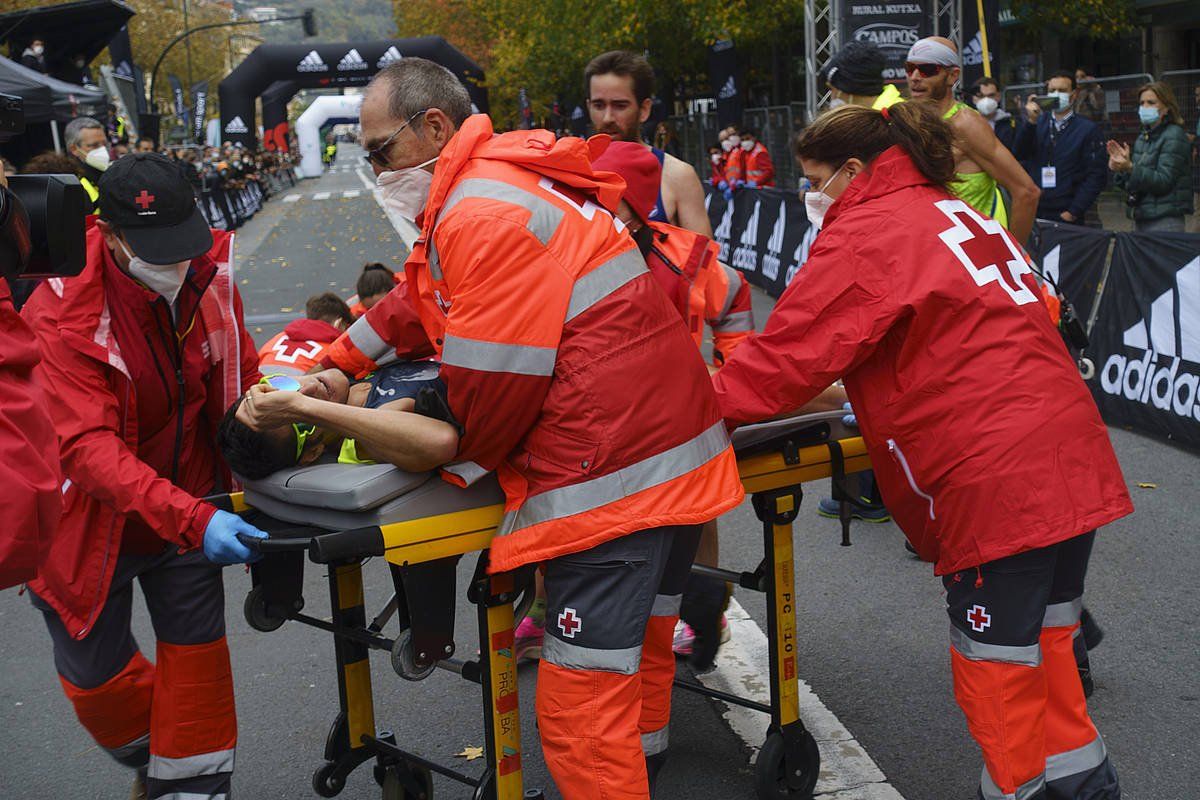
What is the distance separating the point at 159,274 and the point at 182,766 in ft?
4.21

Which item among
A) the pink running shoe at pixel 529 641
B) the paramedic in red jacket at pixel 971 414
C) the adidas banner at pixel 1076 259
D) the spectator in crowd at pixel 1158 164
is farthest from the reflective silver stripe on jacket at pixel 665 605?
the spectator in crowd at pixel 1158 164

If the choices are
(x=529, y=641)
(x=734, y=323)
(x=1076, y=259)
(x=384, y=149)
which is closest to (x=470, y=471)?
(x=384, y=149)

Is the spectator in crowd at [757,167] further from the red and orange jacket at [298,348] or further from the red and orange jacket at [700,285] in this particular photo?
the red and orange jacket at [700,285]

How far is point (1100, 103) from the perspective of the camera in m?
14.9

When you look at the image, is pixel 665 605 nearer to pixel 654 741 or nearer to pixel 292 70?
pixel 654 741

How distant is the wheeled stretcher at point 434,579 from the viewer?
2797 millimetres

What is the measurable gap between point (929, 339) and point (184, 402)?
77.4 inches

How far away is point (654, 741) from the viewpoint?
3.40 meters

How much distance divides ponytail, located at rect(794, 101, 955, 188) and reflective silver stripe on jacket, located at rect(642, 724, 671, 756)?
5.09ft

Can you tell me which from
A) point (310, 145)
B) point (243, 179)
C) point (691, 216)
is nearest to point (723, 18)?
point (243, 179)

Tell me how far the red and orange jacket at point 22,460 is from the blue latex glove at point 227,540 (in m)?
1.04

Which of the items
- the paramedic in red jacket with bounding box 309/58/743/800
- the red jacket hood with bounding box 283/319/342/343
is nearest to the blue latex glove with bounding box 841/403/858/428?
the paramedic in red jacket with bounding box 309/58/743/800

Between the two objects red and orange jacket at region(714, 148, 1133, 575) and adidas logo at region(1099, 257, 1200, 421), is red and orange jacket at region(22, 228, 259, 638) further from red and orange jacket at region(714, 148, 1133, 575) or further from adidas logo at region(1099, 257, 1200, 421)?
adidas logo at region(1099, 257, 1200, 421)

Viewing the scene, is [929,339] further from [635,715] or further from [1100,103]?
[1100,103]
